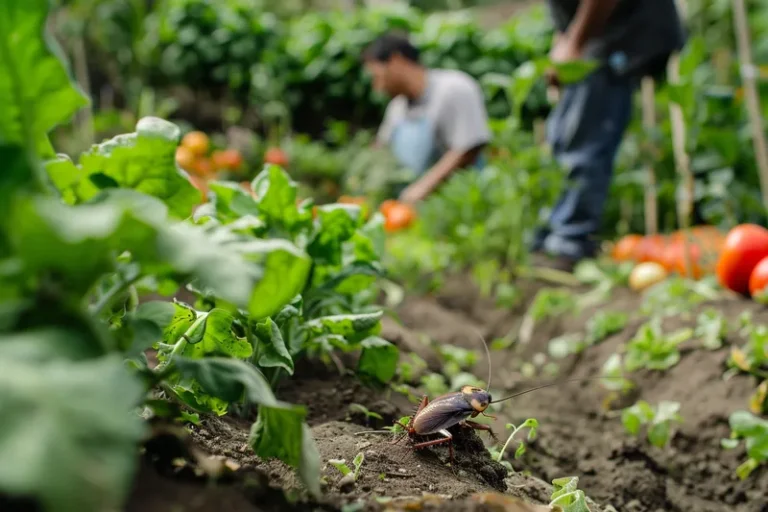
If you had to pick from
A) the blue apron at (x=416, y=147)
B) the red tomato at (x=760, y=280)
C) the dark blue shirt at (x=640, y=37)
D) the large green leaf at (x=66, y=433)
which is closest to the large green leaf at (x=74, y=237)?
the large green leaf at (x=66, y=433)

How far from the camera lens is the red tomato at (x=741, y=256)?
10.3 feet

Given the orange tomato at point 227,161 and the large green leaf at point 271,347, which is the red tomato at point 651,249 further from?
the orange tomato at point 227,161

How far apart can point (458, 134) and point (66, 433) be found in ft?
18.4

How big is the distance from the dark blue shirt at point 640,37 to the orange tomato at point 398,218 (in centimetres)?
184

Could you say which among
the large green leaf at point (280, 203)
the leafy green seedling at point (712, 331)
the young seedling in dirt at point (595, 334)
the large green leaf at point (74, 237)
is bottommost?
the young seedling in dirt at point (595, 334)

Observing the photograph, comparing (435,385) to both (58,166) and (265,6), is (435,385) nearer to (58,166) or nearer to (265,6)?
(58,166)

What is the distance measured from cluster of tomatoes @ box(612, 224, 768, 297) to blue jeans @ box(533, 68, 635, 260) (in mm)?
344

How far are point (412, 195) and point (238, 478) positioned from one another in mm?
4975

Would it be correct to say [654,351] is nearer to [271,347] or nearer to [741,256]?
A: [741,256]

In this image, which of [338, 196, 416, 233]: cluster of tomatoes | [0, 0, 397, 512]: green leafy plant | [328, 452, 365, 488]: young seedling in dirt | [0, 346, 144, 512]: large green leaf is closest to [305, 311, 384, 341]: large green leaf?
[0, 0, 397, 512]: green leafy plant

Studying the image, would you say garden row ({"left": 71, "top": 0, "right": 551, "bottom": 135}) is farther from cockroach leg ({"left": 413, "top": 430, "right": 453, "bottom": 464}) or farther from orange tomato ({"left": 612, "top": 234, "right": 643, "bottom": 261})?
cockroach leg ({"left": 413, "top": 430, "right": 453, "bottom": 464})

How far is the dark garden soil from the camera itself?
3.38 feet

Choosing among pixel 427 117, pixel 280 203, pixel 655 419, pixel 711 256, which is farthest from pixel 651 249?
pixel 280 203

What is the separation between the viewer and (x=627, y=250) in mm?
4520
